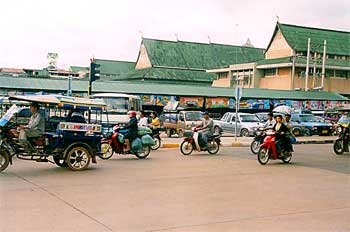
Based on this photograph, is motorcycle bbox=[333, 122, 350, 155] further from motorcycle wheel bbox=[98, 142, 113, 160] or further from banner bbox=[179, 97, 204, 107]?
banner bbox=[179, 97, 204, 107]

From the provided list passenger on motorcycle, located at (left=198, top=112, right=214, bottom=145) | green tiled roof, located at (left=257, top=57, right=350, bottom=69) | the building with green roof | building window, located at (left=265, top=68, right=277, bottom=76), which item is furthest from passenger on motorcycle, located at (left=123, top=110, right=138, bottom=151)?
building window, located at (left=265, top=68, right=277, bottom=76)

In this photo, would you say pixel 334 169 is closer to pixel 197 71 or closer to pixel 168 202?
pixel 168 202

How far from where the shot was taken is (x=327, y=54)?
55.9 m

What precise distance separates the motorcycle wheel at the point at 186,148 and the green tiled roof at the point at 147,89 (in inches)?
655

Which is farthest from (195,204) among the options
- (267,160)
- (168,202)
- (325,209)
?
(267,160)

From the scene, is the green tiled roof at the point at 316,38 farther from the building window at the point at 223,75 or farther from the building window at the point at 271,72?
the building window at the point at 223,75

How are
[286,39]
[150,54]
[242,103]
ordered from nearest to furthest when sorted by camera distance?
[242,103]
[286,39]
[150,54]

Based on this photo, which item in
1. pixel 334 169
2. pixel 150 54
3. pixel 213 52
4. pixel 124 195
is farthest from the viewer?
pixel 213 52

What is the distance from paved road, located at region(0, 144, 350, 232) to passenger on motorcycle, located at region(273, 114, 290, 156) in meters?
1.22

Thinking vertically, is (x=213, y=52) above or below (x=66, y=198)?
above

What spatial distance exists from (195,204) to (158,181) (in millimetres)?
2299

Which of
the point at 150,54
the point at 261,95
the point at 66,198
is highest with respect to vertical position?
the point at 150,54

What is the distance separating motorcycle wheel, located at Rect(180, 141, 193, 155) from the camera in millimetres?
15391

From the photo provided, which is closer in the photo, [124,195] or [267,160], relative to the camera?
[124,195]
